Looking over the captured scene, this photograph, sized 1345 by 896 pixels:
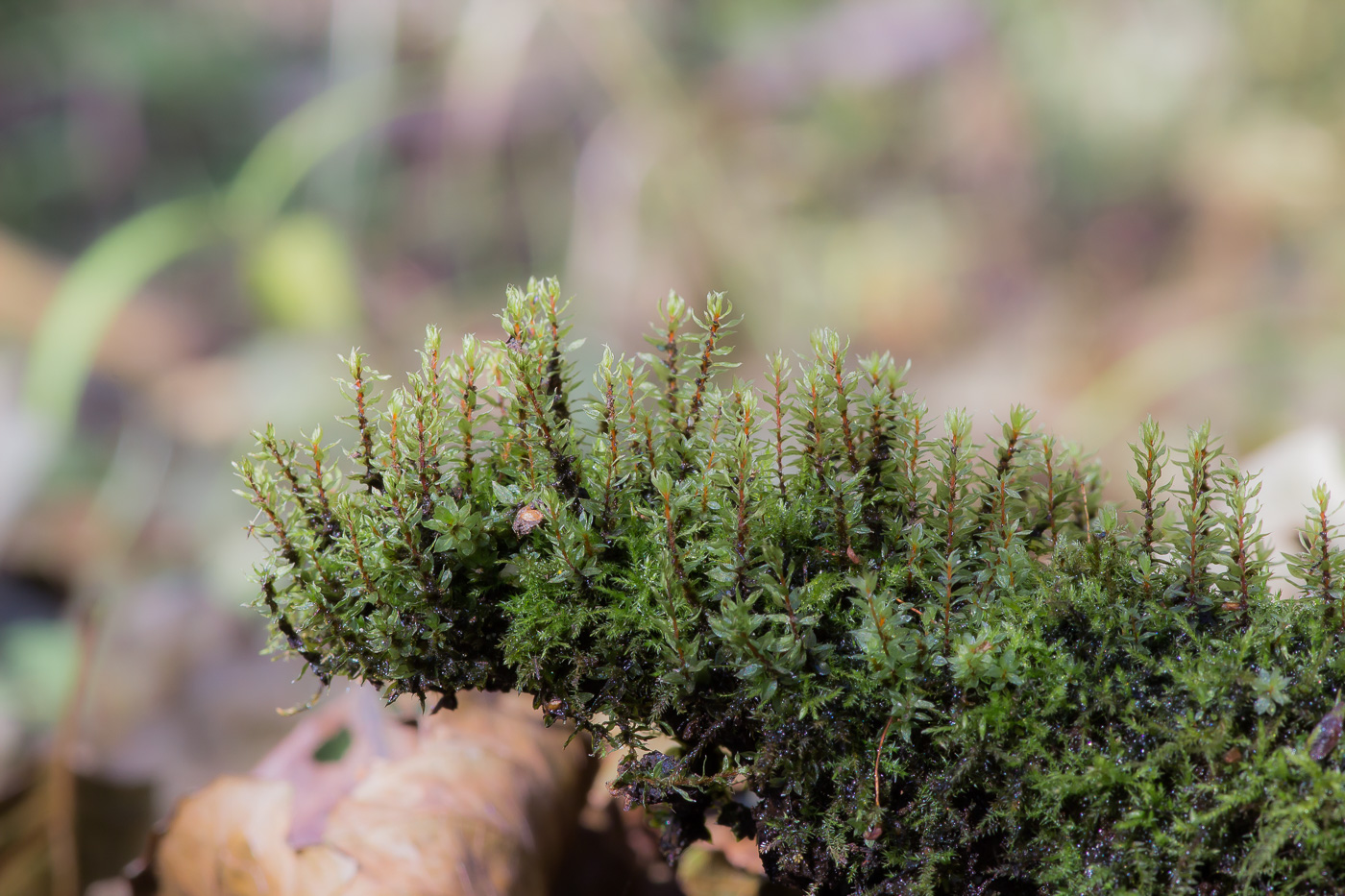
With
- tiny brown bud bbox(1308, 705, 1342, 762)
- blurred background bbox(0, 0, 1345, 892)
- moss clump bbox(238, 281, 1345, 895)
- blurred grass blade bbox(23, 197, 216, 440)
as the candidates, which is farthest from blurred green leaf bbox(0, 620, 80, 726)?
tiny brown bud bbox(1308, 705, 1342, 762)

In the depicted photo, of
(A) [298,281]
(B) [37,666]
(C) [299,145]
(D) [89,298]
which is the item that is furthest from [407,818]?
(C) [299,145]

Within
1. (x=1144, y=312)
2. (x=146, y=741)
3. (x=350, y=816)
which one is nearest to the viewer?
(x=350, y=816)

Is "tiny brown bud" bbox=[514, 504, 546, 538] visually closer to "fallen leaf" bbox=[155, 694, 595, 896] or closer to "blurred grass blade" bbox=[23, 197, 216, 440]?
"fallen leaf" bbox=[155, 694, 595, 896]

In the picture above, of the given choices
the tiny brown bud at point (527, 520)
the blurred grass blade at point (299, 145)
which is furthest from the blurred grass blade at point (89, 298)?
the tiny brown bud at point (527, 520)

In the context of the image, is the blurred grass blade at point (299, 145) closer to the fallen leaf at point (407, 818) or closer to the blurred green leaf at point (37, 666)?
the blurred green leaf at point (37, 666)

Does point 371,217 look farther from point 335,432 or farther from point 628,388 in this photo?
point 628,388

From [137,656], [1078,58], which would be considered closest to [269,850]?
[137,656]
